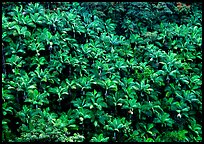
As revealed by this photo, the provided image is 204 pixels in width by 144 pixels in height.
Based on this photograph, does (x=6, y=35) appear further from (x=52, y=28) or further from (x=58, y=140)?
(x=58, y=140)

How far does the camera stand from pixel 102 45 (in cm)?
821

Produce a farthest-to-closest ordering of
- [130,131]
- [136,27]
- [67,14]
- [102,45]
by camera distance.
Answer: [136,27]
[67,14]
[102,45]
[130,131]

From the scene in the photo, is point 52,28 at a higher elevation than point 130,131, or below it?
higher

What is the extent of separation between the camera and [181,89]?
25.3 feet

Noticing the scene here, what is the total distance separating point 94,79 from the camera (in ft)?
24.0

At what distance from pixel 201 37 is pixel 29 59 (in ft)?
15.6

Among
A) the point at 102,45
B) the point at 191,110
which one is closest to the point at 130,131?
the point at 191,110

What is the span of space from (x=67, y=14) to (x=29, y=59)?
6.48ft

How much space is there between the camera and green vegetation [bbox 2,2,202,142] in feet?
21.9

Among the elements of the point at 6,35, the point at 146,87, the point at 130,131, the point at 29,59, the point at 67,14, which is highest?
the point at 67,14

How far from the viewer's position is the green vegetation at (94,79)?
6.68 meters

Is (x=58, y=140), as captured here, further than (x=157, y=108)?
No

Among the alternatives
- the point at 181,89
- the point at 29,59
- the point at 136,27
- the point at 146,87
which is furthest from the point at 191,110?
the point at 29,59

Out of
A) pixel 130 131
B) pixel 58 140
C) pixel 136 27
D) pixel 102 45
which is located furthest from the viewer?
pixel 136 27
